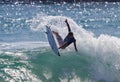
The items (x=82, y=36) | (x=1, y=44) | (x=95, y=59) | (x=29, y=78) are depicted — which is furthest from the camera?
(x=1, y=44)

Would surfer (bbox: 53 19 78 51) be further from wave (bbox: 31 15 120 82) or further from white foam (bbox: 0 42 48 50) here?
white foam (bbox: 0 42 48 50)

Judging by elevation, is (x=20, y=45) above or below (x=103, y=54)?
below

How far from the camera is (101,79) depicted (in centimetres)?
1841

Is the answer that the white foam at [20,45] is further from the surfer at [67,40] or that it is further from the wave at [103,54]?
the surfer at [67,40]

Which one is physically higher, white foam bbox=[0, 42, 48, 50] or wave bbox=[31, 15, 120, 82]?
wave bbox=[31, 15, 120, 82]

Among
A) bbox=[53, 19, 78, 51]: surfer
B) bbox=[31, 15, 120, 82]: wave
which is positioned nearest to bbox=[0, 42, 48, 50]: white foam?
bbox=[31, 15, 120, 82]: wave

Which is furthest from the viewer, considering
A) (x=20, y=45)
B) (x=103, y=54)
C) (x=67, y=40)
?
(x=20, y=45)

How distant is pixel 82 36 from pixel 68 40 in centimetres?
373

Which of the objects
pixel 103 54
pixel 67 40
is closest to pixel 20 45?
pixel 103 54

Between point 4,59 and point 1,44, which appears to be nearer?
point 4,59

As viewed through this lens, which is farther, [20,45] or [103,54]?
[20,45]

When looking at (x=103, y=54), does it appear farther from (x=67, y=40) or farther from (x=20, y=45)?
(x=20, y=45)

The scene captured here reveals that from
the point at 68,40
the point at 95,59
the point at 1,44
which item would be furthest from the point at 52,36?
the point at 1,44

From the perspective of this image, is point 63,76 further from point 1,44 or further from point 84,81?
point 1,44
